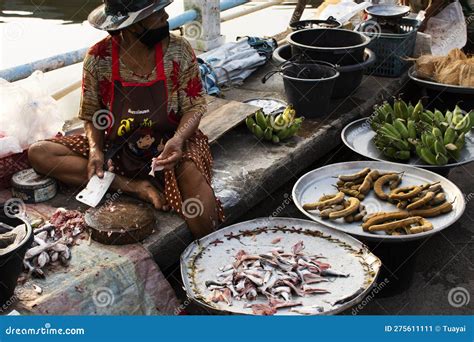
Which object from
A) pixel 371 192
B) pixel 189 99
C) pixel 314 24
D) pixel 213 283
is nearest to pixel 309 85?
pixel 371 192

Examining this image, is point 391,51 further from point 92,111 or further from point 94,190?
point 94,190

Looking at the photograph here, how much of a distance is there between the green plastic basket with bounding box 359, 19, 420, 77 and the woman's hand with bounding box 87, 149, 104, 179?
3.58 m

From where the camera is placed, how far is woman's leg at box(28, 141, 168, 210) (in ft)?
13.6

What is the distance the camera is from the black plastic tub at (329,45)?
18.3 feet

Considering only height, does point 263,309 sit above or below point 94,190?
below

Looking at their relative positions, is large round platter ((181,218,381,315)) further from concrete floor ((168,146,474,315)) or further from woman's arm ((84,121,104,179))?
woman's arm ((84,121,104,179))

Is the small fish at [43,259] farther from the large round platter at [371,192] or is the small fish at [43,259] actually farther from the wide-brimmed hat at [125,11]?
the large round platter at [371,192]

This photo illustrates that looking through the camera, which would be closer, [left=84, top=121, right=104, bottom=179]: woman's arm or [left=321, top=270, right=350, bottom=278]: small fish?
[left=321, top=270, right=350, bottom=278]: small fish

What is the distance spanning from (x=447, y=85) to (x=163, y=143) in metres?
3.29

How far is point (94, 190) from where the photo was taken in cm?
403

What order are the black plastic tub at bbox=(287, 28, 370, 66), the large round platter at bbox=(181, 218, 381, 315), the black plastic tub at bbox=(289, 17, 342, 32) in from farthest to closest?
the black plastic tub at bbox=(289, 17, 342, 32) < the black plastic tub at bbox=(287, 28, 370, 66) < the large round platter at bbox=(181, 218, 381, 315)

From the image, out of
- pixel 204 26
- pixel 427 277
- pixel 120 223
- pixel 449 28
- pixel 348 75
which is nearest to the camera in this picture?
pixel 120 223

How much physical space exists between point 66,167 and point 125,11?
3.86 feet

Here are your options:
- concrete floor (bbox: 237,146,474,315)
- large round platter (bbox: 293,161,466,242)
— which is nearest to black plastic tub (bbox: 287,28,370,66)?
concrete floor (bbox: 237,146,474,315)
